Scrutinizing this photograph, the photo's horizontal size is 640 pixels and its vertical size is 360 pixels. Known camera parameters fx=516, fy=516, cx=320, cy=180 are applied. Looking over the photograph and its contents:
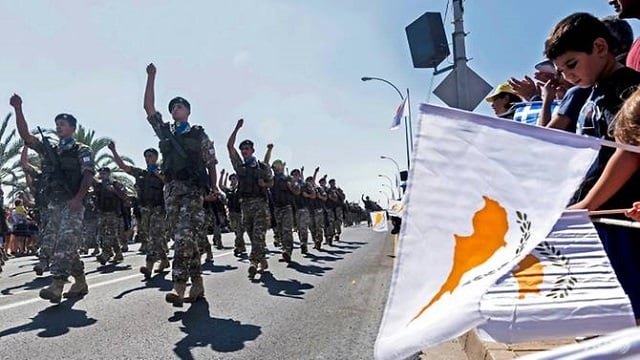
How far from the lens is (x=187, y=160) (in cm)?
541

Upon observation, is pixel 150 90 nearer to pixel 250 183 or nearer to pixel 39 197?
pixel 250 183

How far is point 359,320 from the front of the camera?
15.6 feet

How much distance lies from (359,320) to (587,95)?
9.75 ft

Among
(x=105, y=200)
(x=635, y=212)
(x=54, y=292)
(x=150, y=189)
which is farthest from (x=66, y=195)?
(x=635, y=212)

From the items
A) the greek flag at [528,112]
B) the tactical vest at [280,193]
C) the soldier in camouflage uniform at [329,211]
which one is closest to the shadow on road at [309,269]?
the tactical vest at [280,193]

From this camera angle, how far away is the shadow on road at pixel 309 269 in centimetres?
835

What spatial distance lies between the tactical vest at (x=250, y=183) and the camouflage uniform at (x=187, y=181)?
8.36ft

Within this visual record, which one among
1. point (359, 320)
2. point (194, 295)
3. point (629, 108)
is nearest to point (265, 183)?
point (194, 295)

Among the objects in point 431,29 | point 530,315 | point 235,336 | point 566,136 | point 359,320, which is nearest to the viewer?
point 566,136

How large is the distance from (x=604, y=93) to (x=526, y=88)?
6.98 feet

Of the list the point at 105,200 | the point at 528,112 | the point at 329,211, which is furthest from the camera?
the point at 329,211

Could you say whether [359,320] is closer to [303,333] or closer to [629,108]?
[303,333]

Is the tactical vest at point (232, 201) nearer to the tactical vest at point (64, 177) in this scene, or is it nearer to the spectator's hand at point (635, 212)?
the tactical vest at point (64, 177)

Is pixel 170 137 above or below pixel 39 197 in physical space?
above
